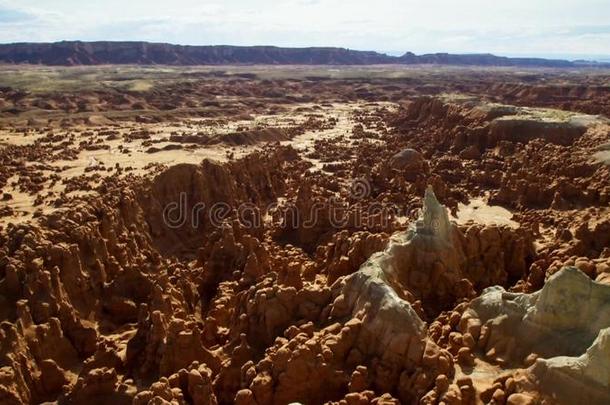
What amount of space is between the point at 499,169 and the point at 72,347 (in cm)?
3142

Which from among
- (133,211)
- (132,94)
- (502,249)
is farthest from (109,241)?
(132,94)

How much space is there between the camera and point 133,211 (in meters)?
26.5

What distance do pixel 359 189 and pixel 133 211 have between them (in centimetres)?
1453

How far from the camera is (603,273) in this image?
16.9 meters

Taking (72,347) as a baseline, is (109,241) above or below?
above

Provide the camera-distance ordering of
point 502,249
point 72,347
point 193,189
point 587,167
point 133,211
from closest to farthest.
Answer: point 72,347, point 502,249, point 133,211, point 193,189, point 587,167

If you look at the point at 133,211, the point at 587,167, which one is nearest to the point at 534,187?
the point at 587,167

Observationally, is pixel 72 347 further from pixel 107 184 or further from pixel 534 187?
pixel 534 187

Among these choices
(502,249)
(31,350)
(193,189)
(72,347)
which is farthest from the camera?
(193,189)

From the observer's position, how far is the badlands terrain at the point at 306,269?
1244 cm

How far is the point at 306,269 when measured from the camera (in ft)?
66.4

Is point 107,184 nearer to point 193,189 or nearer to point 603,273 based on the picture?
point 193,189

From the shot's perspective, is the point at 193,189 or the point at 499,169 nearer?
→ the point at 193,189

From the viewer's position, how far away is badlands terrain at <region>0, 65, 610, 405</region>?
12438 mm
